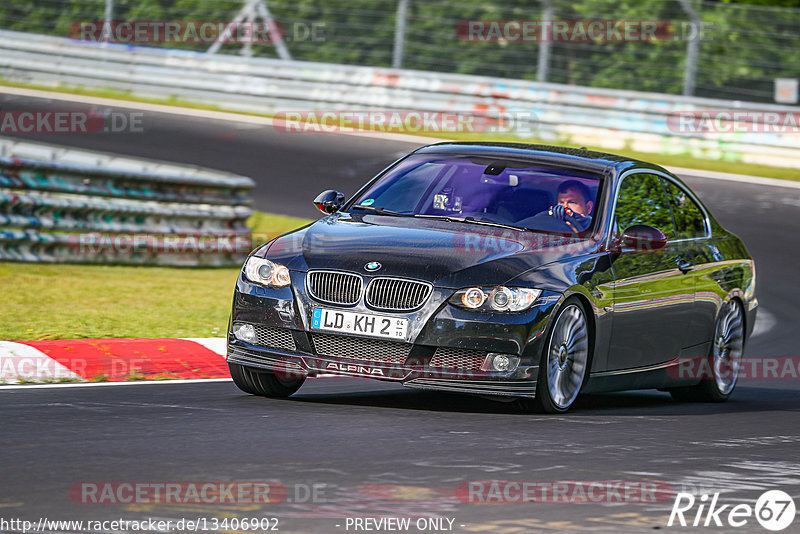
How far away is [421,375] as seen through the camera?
7703 mm

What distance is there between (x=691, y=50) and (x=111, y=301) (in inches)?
542

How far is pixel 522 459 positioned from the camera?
262 inches

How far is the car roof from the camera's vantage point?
29.9ft

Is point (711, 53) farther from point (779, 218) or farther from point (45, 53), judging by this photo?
point (45, 53)

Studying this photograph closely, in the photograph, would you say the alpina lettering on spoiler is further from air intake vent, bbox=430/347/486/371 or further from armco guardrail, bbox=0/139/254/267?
armco guardrail, bbox=0/139/254/267

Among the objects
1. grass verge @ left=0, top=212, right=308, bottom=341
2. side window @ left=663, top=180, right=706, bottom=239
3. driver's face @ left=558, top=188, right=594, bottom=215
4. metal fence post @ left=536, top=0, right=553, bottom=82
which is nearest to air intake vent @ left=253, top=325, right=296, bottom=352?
driver's face @ left=558, top=188, right=594, bottom=215

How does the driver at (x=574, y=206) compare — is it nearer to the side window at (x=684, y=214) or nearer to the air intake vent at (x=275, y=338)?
the side window at (x=684, y=214)

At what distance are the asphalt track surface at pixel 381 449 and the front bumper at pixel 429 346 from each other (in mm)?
221

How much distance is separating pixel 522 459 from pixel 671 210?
3.53 metres

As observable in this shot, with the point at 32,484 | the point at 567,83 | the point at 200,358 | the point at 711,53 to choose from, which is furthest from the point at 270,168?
the point at 32,484

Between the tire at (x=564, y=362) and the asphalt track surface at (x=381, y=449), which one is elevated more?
the tire at (x=564, y=362)

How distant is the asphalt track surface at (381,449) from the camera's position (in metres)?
5.48

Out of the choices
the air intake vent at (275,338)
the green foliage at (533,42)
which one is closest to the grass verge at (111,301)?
the air intake vent at (275,338)

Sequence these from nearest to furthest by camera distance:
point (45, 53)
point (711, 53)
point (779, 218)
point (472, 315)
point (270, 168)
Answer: point (472, 315) < point (779, 218) < point (270, 168) < point (711, 53) < point (45, 53)
